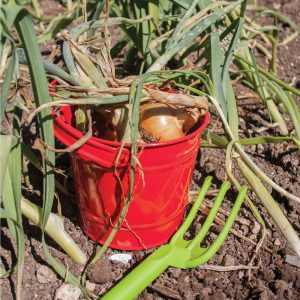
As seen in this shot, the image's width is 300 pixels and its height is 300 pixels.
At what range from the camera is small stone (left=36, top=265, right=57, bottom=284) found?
1445mm

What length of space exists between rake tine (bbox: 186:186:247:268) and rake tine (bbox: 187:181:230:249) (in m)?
0.04

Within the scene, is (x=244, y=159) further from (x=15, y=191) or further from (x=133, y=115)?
(x=15, y=191)

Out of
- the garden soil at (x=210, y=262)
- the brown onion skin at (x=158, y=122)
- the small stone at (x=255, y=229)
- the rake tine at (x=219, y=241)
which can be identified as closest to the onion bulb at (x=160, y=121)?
the brown onion skin at (x=158, y=122)

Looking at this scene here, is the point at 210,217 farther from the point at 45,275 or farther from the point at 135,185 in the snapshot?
the point at 45,275

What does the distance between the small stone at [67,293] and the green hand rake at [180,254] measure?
0.34 ft

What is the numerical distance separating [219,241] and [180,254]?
0.11 meters

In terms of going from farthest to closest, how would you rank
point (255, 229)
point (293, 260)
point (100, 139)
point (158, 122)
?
point (255, 229) < point (293, 260) < point (158, 122) < point (100, 139)

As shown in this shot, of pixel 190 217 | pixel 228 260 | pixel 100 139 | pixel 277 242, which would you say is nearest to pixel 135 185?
pixel 100 139

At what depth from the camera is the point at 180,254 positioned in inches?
58.1

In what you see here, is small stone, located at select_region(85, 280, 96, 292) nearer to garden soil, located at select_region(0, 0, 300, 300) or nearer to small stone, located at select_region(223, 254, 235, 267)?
garden soil, located at select_region(0, 0, 300, 300)

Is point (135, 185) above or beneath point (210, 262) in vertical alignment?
above

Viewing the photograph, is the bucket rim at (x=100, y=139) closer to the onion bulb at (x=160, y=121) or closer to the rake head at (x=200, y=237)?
the onion bulb at (x=160, y=121)

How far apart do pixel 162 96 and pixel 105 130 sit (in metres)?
0.21

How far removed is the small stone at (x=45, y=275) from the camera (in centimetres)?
145
